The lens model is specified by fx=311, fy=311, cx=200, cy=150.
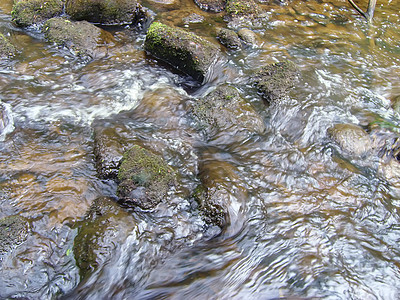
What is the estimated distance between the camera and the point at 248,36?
7.03 meters

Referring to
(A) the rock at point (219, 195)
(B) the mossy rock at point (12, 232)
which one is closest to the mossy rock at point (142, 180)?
(A) the rock at point (219, 195)

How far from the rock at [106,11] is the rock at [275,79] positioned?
340cm

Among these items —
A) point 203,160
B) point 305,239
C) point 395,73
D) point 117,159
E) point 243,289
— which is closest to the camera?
point 243,289

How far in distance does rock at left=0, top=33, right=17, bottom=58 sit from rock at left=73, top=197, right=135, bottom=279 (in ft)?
13.2

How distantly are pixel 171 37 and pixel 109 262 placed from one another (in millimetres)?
4315

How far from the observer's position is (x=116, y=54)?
20.7ft

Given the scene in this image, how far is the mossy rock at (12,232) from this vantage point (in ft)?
10.4

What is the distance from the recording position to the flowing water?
3270 millimetres

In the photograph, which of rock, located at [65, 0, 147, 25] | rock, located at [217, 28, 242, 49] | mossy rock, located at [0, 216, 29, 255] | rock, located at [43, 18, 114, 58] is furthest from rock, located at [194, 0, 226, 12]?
mossy rock, located at [0, 216, 29, 255]

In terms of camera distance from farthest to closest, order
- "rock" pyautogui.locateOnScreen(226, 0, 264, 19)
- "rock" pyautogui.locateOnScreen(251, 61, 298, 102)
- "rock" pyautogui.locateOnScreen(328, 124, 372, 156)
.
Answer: "rock" pyautogui.locateOnScreen(226, 0, 264, 19) → "rock" pyautogui.locateOnScreen(251, 61, 298, 102) → "rock" pyautogui.locateOnScreen(328, 124, 372, 156)

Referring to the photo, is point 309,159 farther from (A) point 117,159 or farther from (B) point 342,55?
(B) point 342,55

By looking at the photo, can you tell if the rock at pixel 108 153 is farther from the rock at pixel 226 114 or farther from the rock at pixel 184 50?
the rock at pixel 184 50

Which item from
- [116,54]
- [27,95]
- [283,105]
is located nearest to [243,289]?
[283,105]

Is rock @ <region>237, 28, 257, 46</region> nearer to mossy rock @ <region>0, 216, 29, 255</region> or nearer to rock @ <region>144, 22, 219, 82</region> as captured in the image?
rock @ <region>144, 22, 219, 82</region>
